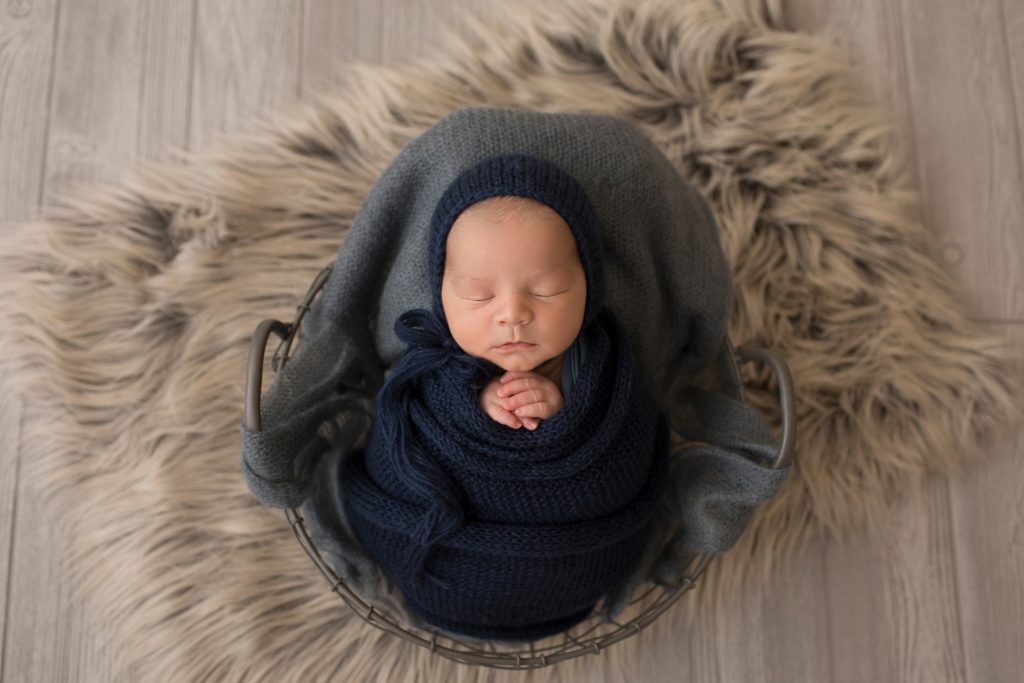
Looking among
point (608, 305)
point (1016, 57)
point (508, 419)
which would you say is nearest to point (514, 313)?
point (508, 419)

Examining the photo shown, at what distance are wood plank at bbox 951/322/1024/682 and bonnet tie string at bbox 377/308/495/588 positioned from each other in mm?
808

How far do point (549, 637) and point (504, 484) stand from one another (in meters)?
0.33

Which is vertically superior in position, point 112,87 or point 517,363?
point 112,87

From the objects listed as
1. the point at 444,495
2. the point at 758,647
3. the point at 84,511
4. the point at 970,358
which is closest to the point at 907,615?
the point at 758,647

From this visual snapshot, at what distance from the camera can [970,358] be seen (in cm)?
126

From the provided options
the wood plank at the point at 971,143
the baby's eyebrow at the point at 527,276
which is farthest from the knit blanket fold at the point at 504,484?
the wood plank at the point at 971,143

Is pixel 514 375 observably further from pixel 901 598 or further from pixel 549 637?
pixel 901 598

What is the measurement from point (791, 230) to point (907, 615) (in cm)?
59

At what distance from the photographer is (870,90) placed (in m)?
1.38

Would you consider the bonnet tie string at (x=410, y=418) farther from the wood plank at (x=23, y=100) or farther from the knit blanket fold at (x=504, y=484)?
the wood plank at (x=23, y=100)

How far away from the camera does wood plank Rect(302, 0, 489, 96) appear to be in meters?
1.34

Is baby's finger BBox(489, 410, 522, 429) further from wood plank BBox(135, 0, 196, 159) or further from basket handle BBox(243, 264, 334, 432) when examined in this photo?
wood plank BBox(135, 0, 196, 159)

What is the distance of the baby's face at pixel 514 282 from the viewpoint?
84cm

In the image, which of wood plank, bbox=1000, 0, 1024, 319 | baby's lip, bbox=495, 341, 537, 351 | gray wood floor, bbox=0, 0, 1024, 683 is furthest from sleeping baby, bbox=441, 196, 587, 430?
wood plank, bbox=1000, 0, 1024, 319
